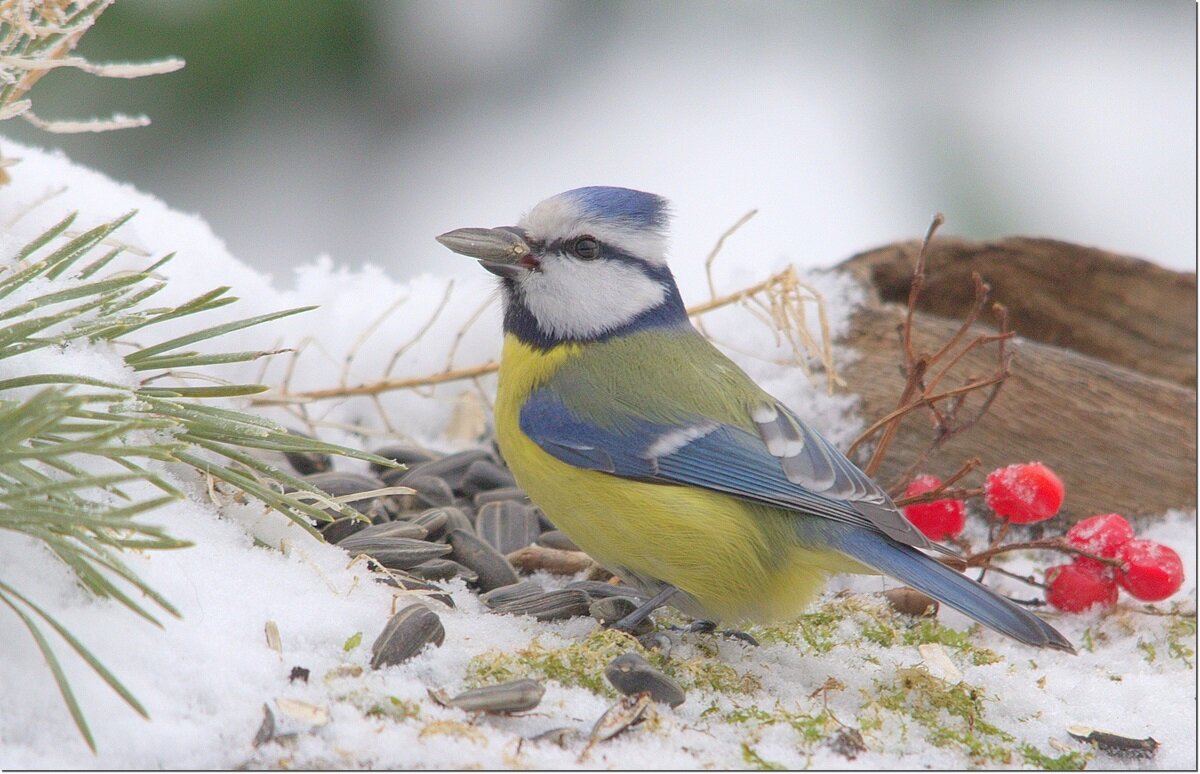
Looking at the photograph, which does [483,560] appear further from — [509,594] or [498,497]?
[498,497]

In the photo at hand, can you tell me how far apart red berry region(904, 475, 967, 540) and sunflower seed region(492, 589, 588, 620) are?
0.84 m

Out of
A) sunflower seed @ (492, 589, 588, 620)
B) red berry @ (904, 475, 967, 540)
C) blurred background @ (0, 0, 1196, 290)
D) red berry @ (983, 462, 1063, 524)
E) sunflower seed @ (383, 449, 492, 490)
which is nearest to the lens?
sunflower seed @ (492, 589, 588, 620)

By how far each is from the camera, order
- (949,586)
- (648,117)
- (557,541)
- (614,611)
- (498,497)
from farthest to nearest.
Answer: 1. (648,117)
2. (498,497)
3. (557,541)
4. (614,611)
5. (949,586)

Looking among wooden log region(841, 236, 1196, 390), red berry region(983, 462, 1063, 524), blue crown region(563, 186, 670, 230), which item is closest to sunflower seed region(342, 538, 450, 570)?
blue crown region(563, 186, 670, 230)

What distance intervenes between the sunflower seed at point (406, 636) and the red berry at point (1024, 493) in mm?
1308

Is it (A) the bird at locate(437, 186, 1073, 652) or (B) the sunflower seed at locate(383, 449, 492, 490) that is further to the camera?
(B) the sunflower seed at locate(383, 449, 492, 490)

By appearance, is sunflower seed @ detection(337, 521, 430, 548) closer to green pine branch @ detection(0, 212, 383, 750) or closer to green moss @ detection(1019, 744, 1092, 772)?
green pine branch @ detection(0, 212, 383, 750)

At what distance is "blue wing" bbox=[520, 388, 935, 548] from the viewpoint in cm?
209

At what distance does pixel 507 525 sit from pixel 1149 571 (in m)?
1.45

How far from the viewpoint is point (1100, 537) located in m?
2.46

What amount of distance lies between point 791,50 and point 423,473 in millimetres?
2819

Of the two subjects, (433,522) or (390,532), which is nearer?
(390,532)

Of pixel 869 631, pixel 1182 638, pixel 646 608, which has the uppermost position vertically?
pixel 646 608

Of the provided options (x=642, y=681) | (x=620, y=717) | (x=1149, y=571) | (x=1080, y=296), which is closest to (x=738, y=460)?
(x=642, y=681)
